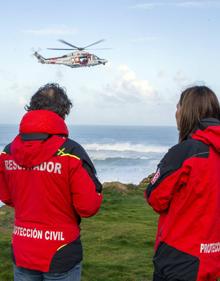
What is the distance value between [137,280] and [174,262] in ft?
11.6

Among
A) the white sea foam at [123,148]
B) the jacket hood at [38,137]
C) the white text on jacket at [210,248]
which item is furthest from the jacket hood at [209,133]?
the white sea foam at [123,148]

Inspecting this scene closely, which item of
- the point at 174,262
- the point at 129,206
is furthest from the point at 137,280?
the point at 129,206

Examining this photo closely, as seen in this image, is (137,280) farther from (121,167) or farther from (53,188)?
(121,167)

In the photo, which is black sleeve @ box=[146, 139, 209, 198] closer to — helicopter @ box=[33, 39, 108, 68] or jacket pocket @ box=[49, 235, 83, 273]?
jacket pocket @ box=[49, 235, 83, 273]

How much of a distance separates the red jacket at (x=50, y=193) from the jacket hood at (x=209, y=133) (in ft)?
2.34

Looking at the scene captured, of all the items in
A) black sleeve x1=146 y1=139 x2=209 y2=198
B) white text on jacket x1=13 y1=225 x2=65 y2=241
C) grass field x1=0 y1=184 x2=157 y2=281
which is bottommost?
grass field x1=0 y1=184 x2=157 y2=281

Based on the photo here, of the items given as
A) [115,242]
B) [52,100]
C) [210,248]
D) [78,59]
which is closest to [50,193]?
[52,100]

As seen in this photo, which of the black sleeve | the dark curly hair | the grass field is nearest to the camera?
the black sleeve

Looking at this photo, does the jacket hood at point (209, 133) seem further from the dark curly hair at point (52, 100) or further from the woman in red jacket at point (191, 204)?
the dark curly hair at point (52, 100)

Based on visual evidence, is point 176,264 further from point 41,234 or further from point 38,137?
point 38,137

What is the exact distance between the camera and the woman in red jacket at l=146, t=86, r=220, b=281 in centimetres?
308

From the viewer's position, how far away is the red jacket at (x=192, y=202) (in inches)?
121

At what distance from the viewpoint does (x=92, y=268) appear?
710cm

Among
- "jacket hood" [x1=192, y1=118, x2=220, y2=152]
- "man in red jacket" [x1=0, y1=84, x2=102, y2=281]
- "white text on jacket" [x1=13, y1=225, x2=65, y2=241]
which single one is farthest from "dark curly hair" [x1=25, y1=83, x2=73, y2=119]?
"jacket hood" [x1=192, y1=118, x2=220, y2=152]
